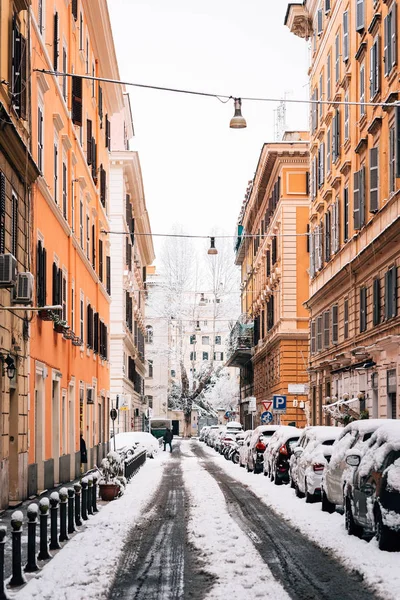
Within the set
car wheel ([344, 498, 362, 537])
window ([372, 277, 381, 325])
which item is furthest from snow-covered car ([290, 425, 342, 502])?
window ([372, 277, 381, 325])

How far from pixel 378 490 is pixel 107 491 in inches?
413

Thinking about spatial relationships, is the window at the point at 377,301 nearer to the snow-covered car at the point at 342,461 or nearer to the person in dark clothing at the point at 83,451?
the person in dark clothing at the point at 83,451

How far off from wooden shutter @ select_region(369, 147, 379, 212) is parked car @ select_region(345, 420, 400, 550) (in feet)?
56.1

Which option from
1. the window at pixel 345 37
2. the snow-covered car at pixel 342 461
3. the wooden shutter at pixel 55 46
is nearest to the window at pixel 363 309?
the window at pixel 345 37

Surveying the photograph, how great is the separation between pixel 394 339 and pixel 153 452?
25.2 meters

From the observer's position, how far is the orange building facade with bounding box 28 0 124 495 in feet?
79.9

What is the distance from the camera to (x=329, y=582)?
10719 mm

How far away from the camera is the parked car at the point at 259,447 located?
33500 mm

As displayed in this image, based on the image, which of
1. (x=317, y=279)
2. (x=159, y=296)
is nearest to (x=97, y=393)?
(x=317, y=279)

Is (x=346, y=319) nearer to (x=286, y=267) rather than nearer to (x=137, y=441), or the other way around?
(x=137, y=441)

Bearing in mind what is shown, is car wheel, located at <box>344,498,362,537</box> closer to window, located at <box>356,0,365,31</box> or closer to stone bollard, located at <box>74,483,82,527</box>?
stone bollard, located at <box>74,483,82,527</box>

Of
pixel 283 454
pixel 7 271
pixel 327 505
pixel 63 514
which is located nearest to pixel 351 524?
pixel 63 514

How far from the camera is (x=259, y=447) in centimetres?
3359

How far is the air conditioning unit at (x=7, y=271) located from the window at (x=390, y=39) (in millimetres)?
14909
